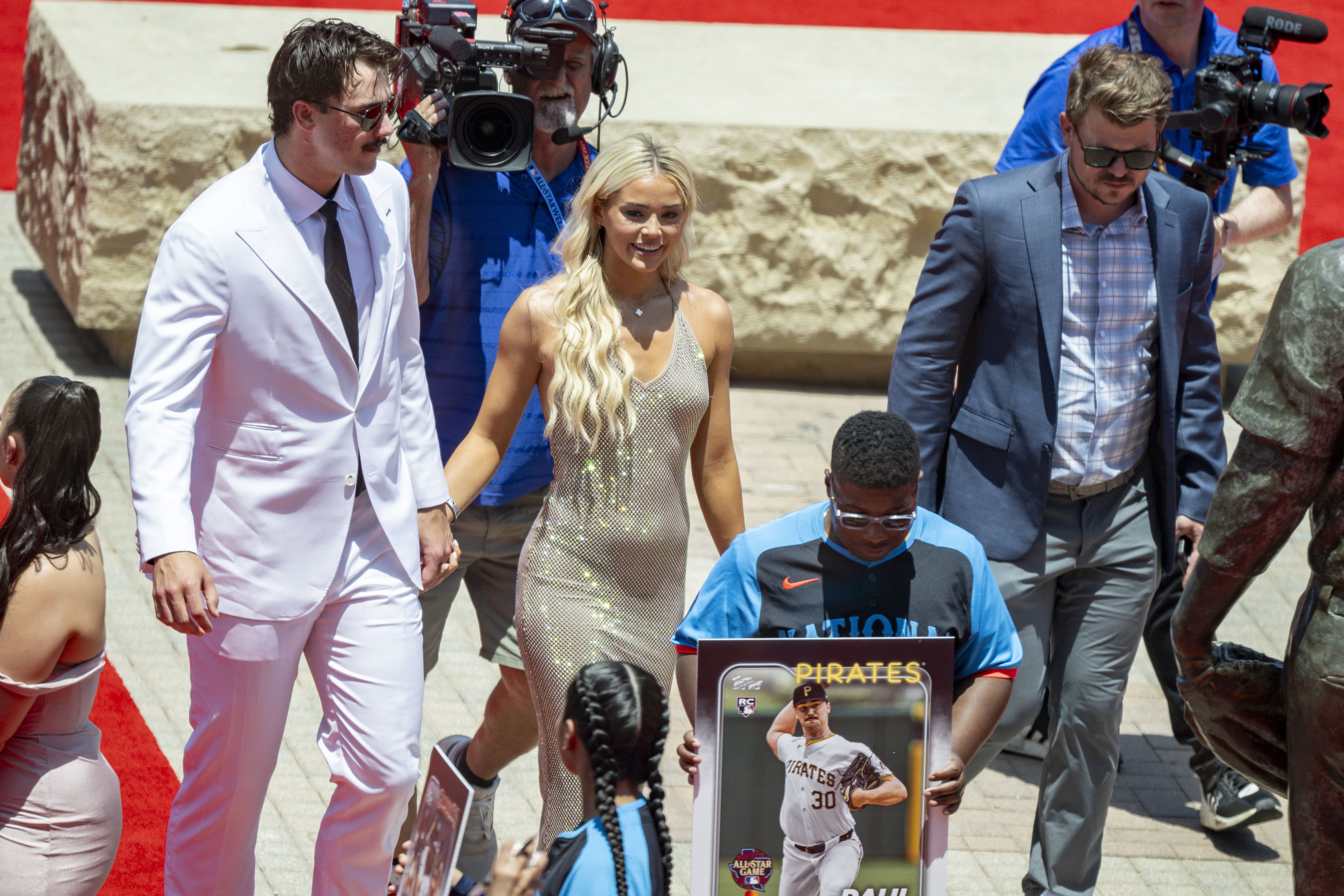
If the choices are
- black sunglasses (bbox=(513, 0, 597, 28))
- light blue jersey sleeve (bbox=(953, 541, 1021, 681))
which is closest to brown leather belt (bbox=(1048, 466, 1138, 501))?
light blue jersey sleeve (bbox=(953, 541, 1021, 681))

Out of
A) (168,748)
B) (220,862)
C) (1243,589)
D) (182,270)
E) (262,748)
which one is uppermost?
(182,270)


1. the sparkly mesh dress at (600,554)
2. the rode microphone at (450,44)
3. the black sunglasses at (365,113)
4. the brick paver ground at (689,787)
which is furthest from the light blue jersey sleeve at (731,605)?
the rode microphone at (450,44)

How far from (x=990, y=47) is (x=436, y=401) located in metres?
6.39

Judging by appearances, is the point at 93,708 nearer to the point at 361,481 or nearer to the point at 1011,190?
the point at 361,481

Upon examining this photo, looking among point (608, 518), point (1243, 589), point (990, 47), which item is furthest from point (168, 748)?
point (990, 47)

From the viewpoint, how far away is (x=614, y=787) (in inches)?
116

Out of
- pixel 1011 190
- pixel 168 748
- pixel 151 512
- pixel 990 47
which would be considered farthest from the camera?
pixel 990 47

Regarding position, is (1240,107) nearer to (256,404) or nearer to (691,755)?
(691,755)

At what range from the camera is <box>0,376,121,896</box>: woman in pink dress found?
12.5ft

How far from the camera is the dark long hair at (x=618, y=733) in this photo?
2.93 meters

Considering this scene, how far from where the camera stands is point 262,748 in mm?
3973

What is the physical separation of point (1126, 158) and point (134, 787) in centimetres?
341

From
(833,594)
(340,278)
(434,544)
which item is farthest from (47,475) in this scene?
(833,594)

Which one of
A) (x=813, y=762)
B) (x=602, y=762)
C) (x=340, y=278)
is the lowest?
(x=813, y=762)
